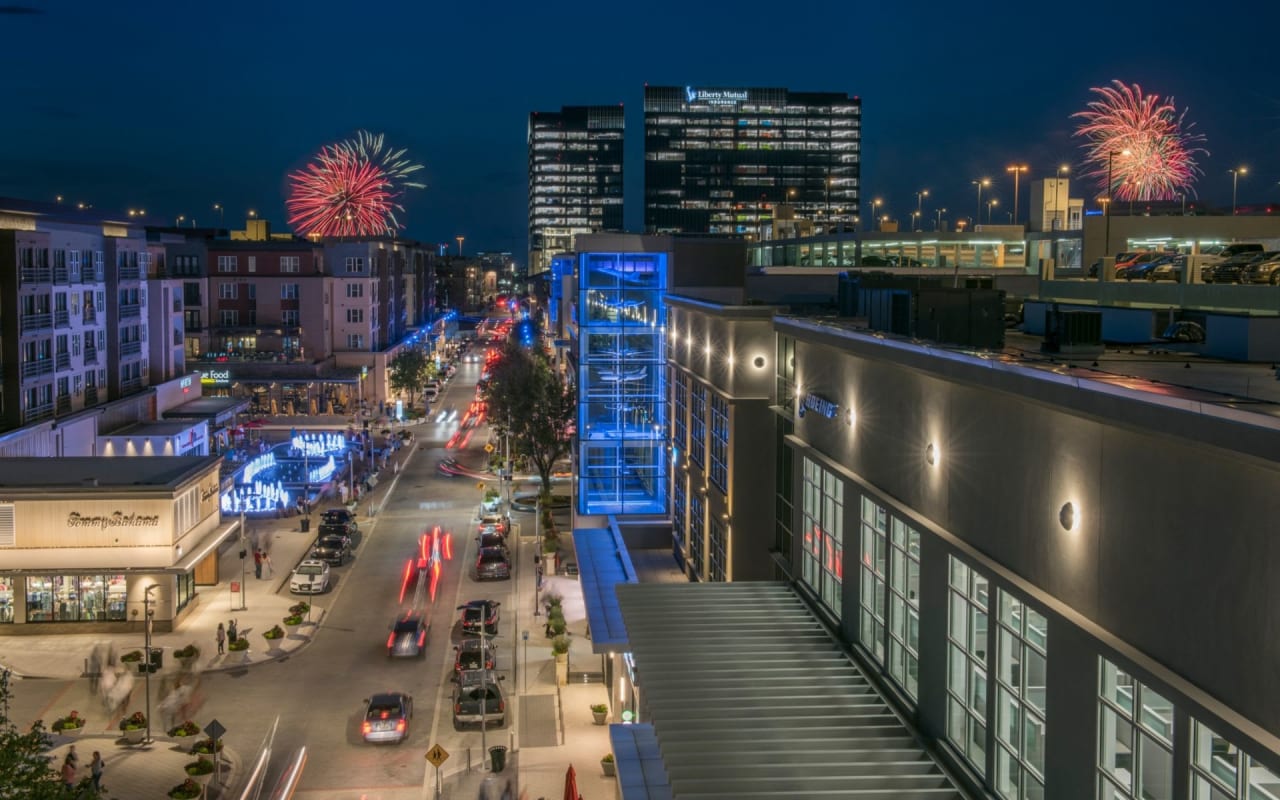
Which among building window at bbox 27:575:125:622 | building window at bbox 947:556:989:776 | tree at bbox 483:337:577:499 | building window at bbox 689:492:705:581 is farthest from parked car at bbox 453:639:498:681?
tree at bbox 483:337:577:499

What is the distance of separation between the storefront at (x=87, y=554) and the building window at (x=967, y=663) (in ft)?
90.2

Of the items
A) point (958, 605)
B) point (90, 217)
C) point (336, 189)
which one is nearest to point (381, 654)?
point (958, 605)

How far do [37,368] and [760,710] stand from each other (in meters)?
39.6

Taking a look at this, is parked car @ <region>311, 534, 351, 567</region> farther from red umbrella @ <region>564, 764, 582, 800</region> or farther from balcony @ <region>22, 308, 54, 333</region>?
red umbrella @ <region>564, 764, 582, 800</region>

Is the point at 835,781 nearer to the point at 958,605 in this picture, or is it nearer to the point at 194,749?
the point at 958,605

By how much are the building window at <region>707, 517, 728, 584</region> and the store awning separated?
8.32 meters

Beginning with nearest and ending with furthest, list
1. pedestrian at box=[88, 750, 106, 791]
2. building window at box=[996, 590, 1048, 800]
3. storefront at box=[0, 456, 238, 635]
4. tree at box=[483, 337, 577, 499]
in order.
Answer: building window at box=[996, 590, 1048, 800] < pedestrian at box=[88, 750, 106, 791] < storefront at box=[0, 456, 238, 635] < tree at box=[483, 337, 577, 499]

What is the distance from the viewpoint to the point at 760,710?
50.4ft

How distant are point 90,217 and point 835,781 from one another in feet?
185

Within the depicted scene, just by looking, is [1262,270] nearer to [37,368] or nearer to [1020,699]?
[1020,699]

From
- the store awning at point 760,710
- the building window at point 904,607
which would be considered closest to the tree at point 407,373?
the store awning at point 760,710

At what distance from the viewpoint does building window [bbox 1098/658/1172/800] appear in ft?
30.2

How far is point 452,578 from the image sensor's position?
4153 cm

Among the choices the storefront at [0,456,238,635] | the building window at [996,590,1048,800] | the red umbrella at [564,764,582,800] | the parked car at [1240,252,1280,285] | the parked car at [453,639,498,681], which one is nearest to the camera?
the building window at [996,590,1048,800]
